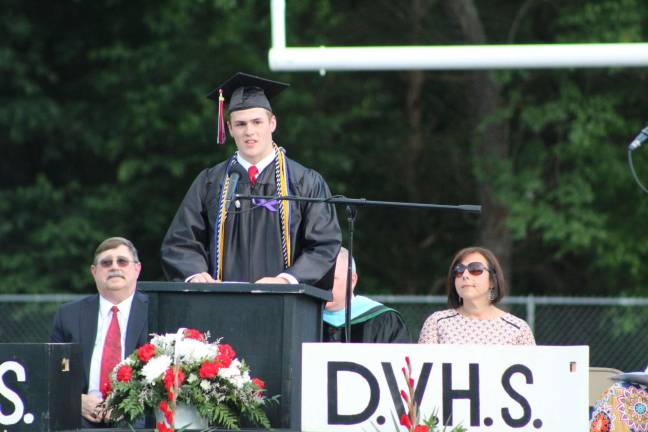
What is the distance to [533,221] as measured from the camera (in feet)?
43.7

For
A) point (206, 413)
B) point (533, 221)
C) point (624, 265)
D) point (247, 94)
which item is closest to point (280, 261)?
point (247, 94)

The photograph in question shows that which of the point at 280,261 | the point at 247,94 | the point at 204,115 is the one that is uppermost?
the point at 204,115

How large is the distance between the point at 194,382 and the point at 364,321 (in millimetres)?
2462

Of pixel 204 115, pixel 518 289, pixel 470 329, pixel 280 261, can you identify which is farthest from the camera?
pixel 518 289

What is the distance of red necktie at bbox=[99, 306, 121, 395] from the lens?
6.43 meters

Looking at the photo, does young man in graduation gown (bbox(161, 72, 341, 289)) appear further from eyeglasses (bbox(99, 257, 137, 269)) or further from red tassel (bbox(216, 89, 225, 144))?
eyeglasses (bbox(99, 257, 137, 269))

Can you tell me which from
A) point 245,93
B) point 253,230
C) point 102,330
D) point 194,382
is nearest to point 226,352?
point 194,382

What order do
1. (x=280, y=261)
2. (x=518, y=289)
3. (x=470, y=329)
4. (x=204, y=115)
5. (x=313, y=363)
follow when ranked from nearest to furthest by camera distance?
(x=313, y=363) → (x=280, y=261) → (x=470, y=329) → (x=204, y=115) → (x=518, y=289)

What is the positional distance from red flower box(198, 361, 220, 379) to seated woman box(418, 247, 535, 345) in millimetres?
1994

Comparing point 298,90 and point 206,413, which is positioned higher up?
point 298,90

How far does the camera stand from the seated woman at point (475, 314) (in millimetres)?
6164

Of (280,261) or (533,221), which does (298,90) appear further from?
(280,261)

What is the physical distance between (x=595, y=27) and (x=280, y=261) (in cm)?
846

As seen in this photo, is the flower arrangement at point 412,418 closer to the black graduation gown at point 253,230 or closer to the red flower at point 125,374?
the red flower at point 125,374
